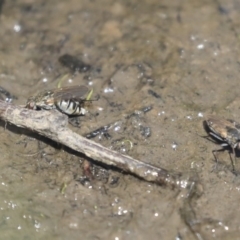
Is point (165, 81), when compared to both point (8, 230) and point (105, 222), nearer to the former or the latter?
point (105, 222)

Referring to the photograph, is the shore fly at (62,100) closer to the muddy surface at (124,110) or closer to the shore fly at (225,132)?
the muddy surface at (124,110)

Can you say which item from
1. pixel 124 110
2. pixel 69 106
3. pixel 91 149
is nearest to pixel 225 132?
pixel 124 110

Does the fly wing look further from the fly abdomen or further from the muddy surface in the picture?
the muddy surface

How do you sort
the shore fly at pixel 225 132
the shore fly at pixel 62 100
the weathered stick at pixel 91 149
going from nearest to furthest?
the weathered stick at pixel 91 149
the shore fly at pixel 225 132
the shore fly at pixel 62 100

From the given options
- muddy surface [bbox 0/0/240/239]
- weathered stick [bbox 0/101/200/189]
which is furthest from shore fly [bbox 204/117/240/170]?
weathered stick [bbox 0/101/200/189]

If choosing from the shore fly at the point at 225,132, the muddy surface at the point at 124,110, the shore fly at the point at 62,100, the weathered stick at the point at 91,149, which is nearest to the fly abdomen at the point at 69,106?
the shore fly at the point at 62,100
